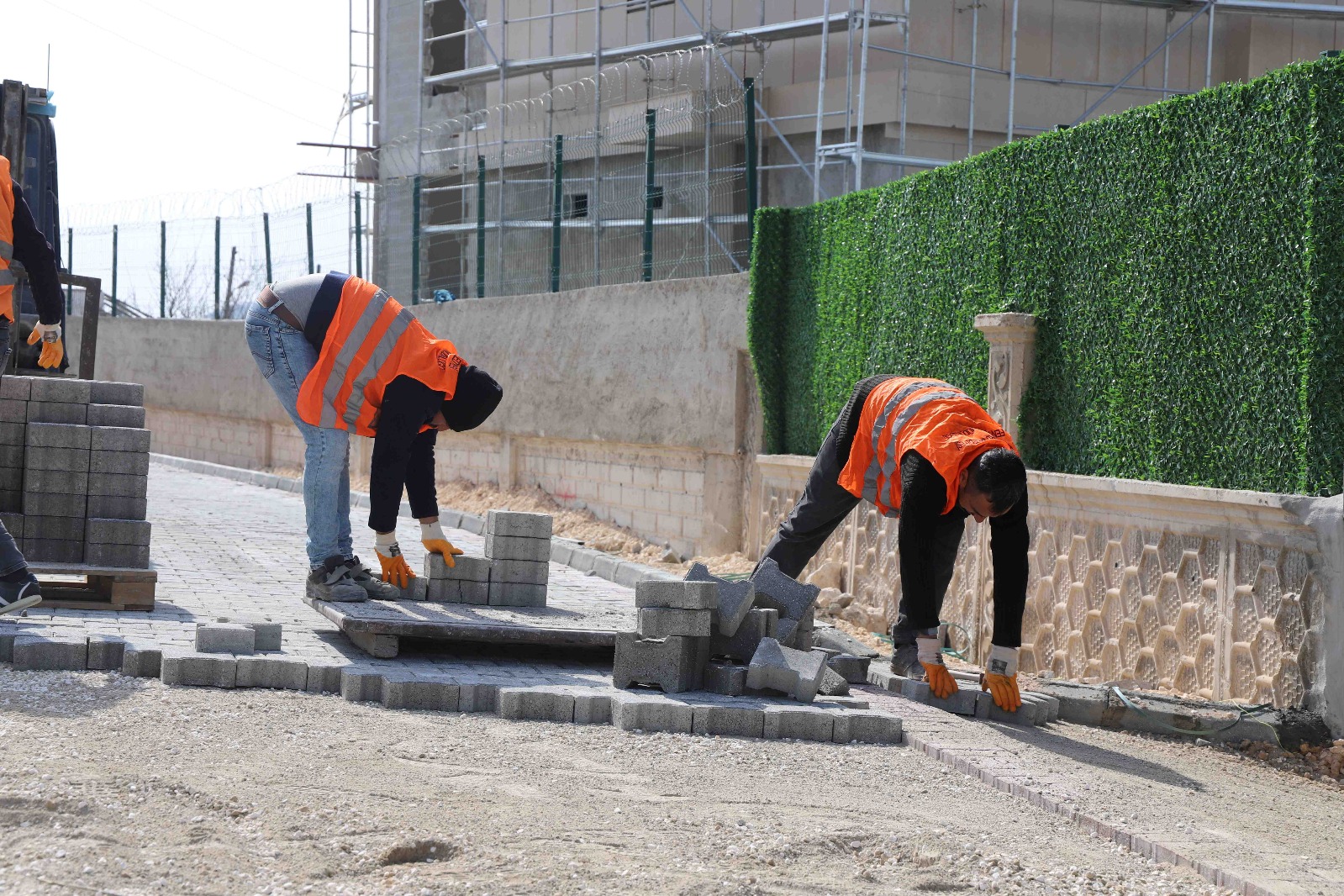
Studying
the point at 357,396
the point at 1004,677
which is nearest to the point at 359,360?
the point at 357,396

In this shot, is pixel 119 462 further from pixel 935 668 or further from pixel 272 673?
pixel 935 668

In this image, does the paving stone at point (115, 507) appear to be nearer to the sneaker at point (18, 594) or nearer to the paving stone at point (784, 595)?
the sneaker at point (18, 594)

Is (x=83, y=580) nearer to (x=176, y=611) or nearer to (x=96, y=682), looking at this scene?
(x=176, y=611)

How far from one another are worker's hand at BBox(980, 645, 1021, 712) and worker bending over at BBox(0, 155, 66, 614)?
13.4ft

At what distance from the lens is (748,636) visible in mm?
6043

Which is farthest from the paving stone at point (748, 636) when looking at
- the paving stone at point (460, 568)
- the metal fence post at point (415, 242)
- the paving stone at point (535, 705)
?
the metal fence post at point (415, 242)

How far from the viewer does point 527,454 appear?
14852 millimetres

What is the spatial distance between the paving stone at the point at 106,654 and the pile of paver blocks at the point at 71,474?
1.24 m

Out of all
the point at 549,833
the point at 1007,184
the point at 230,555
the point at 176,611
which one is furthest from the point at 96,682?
the point at 1007,184

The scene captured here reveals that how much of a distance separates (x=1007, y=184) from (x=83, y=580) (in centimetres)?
583

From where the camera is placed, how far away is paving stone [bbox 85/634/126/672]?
18.6 feet

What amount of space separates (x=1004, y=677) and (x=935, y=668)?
0.95 feet

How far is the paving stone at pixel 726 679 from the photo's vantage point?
582 cm

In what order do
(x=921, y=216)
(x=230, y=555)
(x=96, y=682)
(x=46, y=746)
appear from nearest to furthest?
(x=46, y=746), (x=96, y=682), (x=921, y=216), (x=230, y=555)
